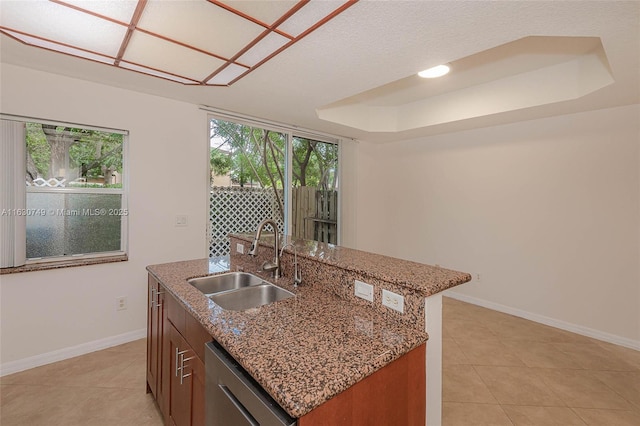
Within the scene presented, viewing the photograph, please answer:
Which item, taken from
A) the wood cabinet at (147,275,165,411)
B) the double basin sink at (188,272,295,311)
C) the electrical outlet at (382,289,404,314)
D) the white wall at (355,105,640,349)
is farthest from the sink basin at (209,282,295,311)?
the white wall at (355,105,640,349)

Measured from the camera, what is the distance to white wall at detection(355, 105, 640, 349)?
2.75 m

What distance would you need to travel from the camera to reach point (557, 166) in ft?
10.2

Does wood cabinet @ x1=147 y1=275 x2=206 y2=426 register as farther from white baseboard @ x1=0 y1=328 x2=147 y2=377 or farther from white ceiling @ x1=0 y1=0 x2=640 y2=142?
white ceiling @ x1=0 y1=0 x2=640 y2=142

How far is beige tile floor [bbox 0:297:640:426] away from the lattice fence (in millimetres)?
1188

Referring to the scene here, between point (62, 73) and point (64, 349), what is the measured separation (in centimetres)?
225

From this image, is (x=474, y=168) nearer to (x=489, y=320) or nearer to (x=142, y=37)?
(x=489, y=320)

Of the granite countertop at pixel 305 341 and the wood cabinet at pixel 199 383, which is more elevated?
the granite countertop at pixel 305 341

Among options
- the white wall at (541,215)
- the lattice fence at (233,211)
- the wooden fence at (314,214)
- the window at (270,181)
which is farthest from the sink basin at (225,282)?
the white wall at (541,215)

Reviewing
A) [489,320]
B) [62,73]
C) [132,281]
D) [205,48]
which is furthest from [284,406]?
[489,320]

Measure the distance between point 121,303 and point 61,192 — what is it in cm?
108

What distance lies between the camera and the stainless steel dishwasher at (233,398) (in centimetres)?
78

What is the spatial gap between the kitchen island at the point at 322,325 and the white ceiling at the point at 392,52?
130 centimetres

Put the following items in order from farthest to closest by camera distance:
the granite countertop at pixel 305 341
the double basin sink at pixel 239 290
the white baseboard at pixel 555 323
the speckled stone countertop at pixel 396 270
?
the white baseboard at pixel 555 323 < the double basin sink at pixel 239 290 < the speckled stone countertop at pixel 396 270 < the granite countertop at pixel 305 341

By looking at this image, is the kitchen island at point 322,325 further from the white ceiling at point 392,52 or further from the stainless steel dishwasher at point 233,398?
the white ceiling at point 392,52
